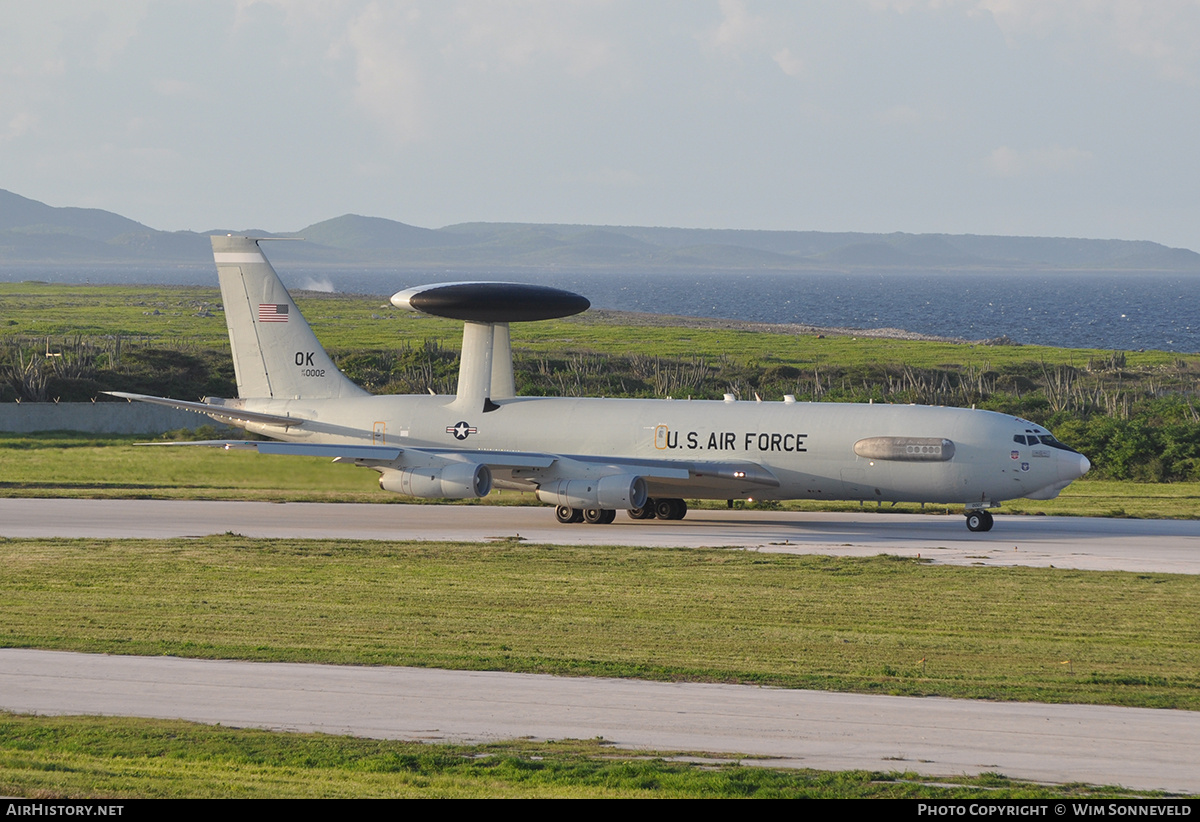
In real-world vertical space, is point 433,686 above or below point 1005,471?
below

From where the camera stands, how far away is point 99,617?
82.7 feet

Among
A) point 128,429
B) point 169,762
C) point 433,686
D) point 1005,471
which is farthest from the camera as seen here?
point 128,429

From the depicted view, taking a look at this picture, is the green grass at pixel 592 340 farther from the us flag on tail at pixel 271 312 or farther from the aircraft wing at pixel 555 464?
the us flag on tail at pixel 271 312

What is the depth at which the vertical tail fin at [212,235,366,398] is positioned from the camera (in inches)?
1905

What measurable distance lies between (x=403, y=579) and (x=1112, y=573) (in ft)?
56.0

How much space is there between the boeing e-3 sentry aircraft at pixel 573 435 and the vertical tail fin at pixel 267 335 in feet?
0.17

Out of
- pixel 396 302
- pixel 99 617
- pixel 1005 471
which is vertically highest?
pixel 396 302

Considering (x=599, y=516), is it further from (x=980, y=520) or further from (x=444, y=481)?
(x=980, y=520)

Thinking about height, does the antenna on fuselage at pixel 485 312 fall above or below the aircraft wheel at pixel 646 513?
above

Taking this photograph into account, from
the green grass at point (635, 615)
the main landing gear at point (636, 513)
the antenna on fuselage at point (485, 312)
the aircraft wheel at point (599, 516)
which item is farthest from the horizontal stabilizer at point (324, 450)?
the aircraft wheel at point (599, 516)

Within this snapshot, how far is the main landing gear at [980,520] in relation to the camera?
1612 inches
